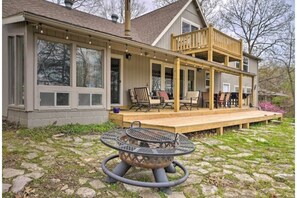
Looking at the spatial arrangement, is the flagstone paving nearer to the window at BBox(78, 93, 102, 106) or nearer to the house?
the house

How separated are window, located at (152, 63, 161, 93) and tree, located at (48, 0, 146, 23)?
1023 cm

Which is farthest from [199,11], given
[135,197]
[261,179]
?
[135,197]

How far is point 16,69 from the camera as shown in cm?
565

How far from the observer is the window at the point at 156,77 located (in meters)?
10.2

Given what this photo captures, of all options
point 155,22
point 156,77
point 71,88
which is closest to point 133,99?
point 156,77

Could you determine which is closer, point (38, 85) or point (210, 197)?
point (210, 197)

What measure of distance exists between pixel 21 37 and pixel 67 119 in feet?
7.30

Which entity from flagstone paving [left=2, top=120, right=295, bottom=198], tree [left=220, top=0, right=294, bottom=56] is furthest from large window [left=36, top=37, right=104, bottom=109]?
tree [left=220, top=0, right=294, bottom=56]

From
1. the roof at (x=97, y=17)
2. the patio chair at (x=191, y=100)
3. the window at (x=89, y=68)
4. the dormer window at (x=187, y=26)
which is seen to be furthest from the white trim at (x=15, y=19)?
the dormer window at (x=187, y=26)

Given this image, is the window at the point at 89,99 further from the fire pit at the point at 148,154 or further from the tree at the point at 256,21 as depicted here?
the tree at the point at 256,21

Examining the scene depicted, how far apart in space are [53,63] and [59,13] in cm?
375

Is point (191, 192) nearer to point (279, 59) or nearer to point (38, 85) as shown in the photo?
point (38, 85)

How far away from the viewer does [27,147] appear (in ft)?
13.3

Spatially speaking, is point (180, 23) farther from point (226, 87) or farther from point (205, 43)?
point (226, 87)
